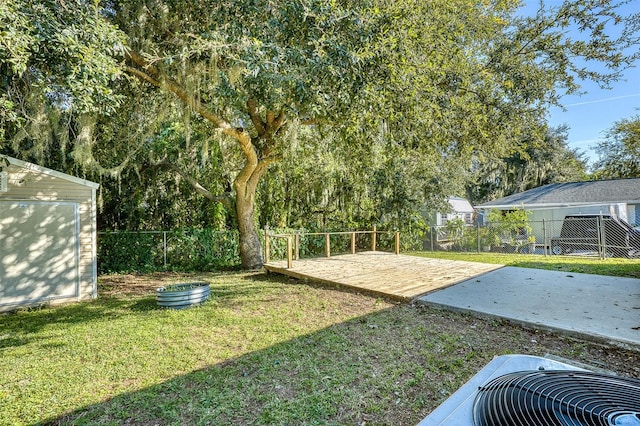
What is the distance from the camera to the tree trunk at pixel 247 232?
316 inches

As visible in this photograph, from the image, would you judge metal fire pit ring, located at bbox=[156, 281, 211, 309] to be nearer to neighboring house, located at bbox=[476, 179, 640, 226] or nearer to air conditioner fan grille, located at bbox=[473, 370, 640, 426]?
air conditioner fan grille, located at bbox=[473, 370, 640, 426]

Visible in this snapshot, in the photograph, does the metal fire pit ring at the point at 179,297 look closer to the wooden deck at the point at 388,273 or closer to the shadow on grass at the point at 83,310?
the shadow on grass at the point at 83,310

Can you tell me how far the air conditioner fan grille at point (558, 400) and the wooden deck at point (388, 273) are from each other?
3.72m

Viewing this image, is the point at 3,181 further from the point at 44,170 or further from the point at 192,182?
the point at 192,182

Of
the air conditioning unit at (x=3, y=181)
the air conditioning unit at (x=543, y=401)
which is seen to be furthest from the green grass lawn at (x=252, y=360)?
the air conditioning unit at (x=3, y=181)

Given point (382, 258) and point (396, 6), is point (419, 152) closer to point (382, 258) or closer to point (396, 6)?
point (396, 6)

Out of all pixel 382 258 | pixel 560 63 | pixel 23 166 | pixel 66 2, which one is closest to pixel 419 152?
pixel 560 63

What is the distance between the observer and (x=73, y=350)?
11.3ft

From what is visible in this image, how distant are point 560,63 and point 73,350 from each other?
324 inches

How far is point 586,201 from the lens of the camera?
13.7m

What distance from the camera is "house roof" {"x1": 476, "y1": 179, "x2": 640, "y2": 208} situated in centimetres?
1353

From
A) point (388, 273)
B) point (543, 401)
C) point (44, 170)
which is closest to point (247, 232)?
point (388, 273)

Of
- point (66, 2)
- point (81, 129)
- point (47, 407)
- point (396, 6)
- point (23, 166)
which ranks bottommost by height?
point (47, 407)

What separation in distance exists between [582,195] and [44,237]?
720 inches
